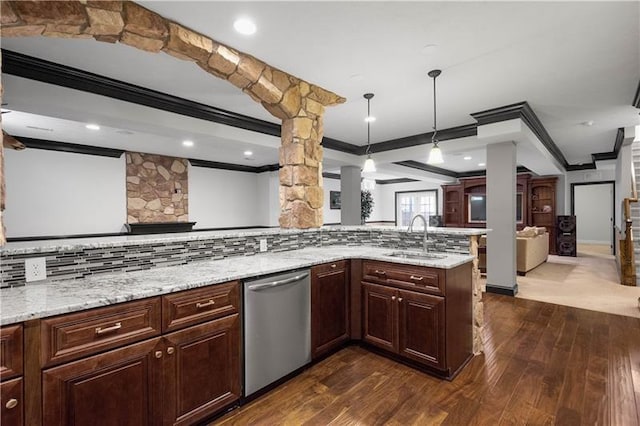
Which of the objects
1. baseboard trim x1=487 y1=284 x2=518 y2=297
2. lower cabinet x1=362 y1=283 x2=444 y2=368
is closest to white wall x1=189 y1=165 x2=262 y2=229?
baseboard trim x1=487 y1=284 x2=518 y2=297

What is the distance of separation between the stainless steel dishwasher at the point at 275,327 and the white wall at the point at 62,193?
538 centimetres

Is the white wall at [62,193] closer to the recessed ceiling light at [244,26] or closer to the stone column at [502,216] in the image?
the recessed ceiling light at [244,26]

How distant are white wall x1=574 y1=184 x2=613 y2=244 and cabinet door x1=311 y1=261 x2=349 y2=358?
11.0 m

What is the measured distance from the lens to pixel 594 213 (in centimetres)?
1000

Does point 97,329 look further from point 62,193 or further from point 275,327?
point 62,193

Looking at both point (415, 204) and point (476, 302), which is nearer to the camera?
point (476, 302)

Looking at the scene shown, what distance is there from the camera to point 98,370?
1.41 m

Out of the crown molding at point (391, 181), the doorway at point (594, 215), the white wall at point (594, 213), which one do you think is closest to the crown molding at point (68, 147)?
the crown molding at point (391, 181)

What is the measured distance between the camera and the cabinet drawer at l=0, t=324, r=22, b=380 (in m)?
1.17

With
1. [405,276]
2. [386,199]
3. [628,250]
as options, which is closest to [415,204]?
[386,199]

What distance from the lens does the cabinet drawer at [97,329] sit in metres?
1.30

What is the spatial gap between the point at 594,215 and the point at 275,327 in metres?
12.3

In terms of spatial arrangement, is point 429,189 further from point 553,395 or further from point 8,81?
point 8,81

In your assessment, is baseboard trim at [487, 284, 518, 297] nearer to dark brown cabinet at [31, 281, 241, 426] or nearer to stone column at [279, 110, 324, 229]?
stone column at [279, 110, 324, 229]
